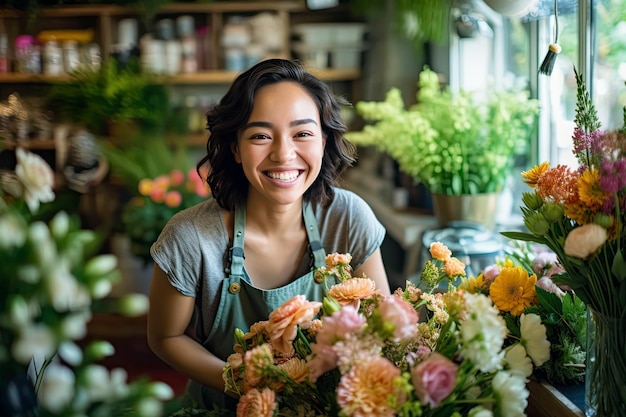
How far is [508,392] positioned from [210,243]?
0.71m

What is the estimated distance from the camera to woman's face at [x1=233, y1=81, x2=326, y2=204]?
129 cm

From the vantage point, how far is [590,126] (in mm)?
906

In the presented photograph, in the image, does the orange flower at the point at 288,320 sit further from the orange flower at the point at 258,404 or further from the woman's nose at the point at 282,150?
the woman's nose at the point at 282,150

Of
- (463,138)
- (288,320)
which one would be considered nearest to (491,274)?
(288,320)

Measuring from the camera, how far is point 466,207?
2111 millimetres

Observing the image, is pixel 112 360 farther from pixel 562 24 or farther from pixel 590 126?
pixel 590 126

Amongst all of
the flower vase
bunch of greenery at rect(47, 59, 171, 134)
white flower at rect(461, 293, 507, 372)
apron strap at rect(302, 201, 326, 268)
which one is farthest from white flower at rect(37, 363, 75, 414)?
bunch of greenery at rect(47, 59, 171, 134)

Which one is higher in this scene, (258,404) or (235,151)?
(235,151)

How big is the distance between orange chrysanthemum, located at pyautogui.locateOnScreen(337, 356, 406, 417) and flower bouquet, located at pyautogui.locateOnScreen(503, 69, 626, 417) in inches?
10.1

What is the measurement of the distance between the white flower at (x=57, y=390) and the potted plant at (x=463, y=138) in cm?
156

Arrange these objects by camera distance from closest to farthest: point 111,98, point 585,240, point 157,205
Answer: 1. point 585,240
2. point 157,205
3. point 111,98

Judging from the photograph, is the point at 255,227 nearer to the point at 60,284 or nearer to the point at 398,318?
the point at 398,318

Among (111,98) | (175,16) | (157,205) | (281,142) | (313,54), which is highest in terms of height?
(175,16)

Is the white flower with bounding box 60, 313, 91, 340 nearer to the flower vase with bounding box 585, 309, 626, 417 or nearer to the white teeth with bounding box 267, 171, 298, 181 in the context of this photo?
the flower vase with bounding box 585, 309, 626, 417
